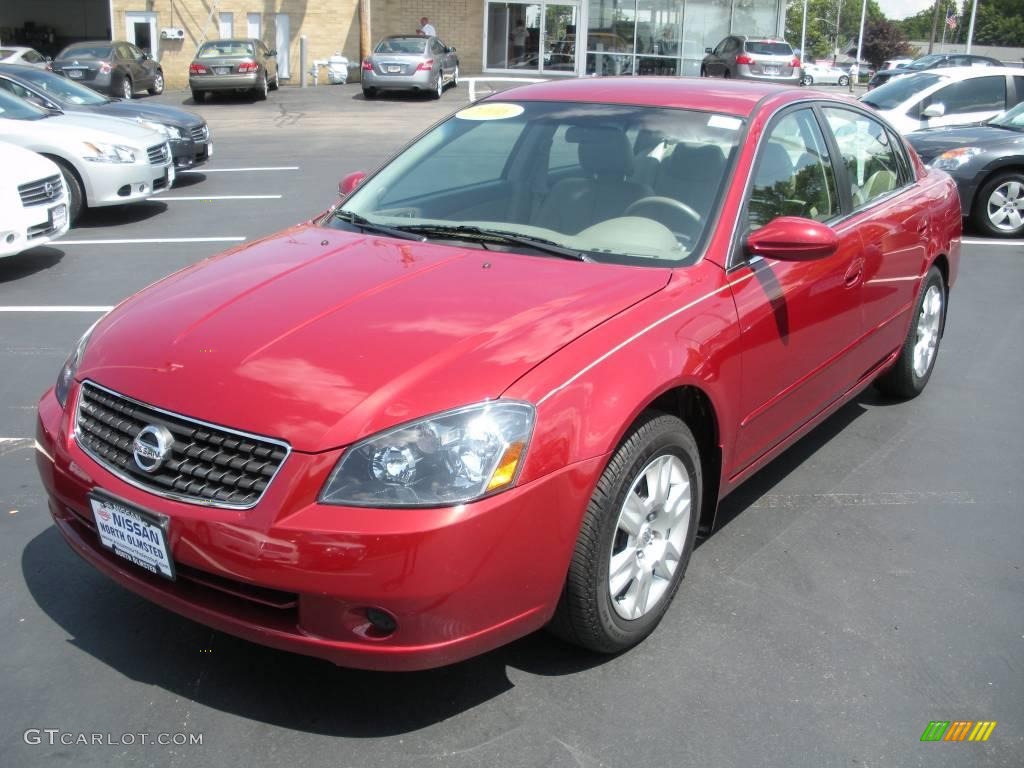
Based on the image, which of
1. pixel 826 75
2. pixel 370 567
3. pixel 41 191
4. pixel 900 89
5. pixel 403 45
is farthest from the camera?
pixel 826 75

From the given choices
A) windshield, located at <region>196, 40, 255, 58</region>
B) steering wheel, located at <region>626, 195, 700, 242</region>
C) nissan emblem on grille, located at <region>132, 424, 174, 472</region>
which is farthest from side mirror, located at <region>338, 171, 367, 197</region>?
windshield, located at <region>196, 40, 255, 58</region>

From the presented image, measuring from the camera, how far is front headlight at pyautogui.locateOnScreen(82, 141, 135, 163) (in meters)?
10.3

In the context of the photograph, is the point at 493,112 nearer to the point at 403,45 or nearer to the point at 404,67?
the point at 404,67

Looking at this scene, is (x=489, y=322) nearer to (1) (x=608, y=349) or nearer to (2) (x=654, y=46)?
(1) (x=608, y=349)

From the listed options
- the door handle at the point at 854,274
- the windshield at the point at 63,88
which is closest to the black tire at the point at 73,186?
the windshield at the point at 63,88

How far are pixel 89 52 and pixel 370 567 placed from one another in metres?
26.7

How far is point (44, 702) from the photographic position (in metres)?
2.90

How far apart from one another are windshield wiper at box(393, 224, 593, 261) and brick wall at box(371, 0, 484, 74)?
32517 mm

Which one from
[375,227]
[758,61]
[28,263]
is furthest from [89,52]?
[375,227]

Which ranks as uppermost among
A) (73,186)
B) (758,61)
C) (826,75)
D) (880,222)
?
(826,75)

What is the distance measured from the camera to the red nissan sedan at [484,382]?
101 inches

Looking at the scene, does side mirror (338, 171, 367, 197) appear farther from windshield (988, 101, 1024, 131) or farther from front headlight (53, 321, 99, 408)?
windshield (988, 101, 1024, 131)

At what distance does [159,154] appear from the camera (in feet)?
36.3

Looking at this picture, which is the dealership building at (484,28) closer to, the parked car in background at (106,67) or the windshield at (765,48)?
the windshield at (765,48)
